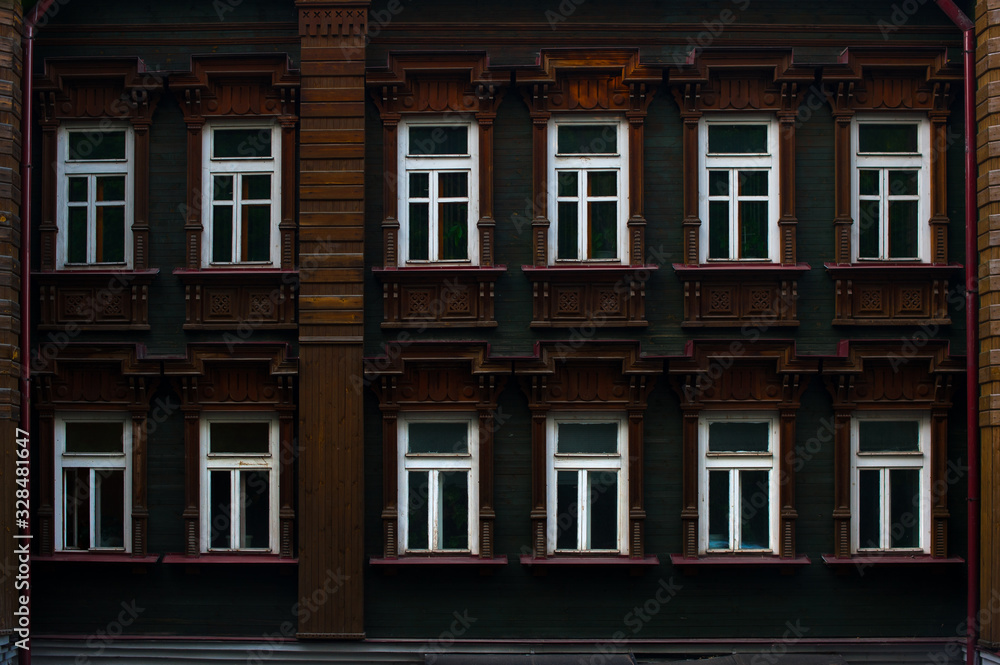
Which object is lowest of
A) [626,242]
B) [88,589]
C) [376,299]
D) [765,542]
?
[88,589]

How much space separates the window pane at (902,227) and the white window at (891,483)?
2013 millimetres

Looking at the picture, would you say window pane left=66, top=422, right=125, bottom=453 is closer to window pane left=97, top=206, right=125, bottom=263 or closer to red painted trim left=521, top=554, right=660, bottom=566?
window pane left=97, top=206, right=125, bottom=263

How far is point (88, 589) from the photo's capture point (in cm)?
954

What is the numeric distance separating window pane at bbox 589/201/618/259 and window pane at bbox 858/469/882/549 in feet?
13.5

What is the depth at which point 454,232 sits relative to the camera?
9727mm

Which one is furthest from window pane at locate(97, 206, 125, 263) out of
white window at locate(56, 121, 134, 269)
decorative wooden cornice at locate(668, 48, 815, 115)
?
decorative wooden cornice at locate(668, 48, 815, 115)

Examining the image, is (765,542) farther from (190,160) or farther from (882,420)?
(190,160)

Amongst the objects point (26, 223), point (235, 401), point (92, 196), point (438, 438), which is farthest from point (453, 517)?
point (26, 223)

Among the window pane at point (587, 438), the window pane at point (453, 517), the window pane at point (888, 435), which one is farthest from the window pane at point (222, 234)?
the window pane at point (888, 435)

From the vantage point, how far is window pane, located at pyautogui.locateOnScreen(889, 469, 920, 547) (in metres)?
9.52

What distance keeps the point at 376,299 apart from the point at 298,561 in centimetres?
322

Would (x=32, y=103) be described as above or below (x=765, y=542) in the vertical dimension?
above

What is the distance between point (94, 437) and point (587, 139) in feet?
23.2

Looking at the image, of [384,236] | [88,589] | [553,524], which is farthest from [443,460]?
[88,589]
